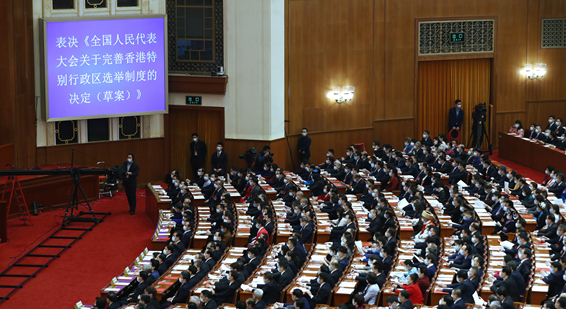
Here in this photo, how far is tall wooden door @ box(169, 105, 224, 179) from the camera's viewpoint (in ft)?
71.4

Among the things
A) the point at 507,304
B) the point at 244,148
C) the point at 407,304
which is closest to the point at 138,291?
the point at 407,304

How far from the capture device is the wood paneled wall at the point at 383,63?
2228cm

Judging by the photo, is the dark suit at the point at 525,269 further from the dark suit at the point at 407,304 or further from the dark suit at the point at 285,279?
the dark suit at the point at 285,279

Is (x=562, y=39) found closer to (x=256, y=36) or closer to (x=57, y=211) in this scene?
(x=256, y=36)

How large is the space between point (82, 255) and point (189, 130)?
733 centimetres

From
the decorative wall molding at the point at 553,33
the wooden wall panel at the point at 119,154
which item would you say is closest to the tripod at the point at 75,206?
the wooden wall panel at the point at 119,154

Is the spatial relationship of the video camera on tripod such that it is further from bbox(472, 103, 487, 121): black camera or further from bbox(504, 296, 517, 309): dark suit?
bbox(504, 296, 517, 309): dark suit

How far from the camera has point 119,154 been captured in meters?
21.4

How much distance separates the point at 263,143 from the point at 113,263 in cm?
722

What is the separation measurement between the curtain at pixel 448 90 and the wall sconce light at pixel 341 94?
2.78 metres

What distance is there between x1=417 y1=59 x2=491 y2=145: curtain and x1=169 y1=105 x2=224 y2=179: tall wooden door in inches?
274

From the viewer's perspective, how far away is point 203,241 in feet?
47.6

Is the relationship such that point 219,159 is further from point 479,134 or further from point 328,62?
point 479,134

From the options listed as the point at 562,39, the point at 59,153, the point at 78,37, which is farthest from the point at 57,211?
the point at 562,39
